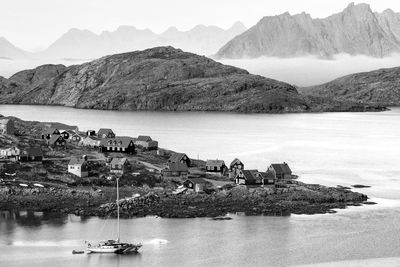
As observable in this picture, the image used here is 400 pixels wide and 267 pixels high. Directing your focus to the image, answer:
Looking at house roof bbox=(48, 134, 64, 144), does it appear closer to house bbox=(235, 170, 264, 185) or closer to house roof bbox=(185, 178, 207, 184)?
house roof bbox=(185, 178, 207, 184)

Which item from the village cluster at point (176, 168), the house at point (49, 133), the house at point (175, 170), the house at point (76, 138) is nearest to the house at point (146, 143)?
the village cluster at point (176, 168)

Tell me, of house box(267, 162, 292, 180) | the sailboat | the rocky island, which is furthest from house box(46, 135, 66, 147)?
the sailboat

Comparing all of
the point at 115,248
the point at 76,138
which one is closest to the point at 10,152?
the point at 76,138

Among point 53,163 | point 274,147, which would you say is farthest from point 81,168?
point 274,147

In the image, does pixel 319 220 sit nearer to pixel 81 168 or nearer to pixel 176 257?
pixel 176 257

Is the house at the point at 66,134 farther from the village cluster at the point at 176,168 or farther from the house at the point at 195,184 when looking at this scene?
the house at the point at 195,184
